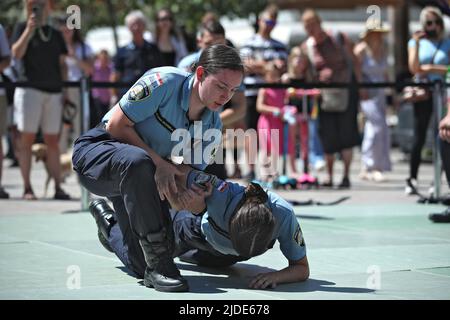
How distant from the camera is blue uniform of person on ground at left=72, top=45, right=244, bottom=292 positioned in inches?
207

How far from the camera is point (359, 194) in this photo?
11.6 meters

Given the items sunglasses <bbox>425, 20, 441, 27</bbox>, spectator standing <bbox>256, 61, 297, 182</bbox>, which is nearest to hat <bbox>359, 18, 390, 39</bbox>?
sunglasses <bbox>425, 20, 441, 27</bbox>

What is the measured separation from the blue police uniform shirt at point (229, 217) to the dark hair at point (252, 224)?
0.08m

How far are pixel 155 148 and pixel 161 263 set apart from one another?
712 mm

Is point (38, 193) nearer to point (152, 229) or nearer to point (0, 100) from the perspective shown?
point (0, 100)

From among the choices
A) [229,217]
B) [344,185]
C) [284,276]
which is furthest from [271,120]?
[229,217]

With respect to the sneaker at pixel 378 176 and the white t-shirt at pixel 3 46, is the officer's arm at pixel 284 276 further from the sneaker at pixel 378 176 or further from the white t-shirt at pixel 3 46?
the sneaker at pixel 378 176

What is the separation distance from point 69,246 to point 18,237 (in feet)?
2.12

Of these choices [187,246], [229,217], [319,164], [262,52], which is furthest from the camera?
[319,164]

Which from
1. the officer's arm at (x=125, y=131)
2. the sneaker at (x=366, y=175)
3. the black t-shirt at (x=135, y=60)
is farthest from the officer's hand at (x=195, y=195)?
the sneaker at (x=366, y=175)

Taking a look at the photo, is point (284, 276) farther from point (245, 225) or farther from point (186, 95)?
point (186, 95)

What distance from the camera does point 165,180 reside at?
17.5 ft

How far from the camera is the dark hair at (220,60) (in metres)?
5.38

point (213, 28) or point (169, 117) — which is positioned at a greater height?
point (213, 28)
